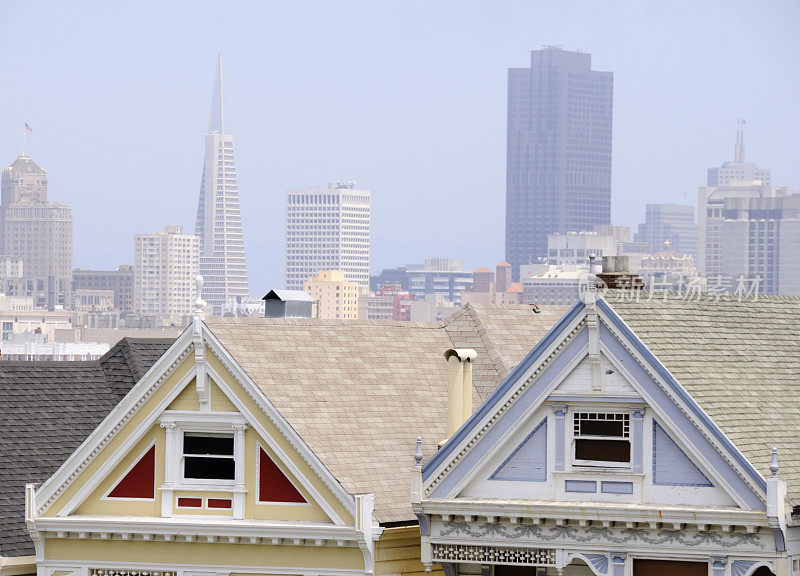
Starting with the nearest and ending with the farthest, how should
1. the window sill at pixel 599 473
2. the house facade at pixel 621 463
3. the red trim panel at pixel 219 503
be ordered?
the house facade at pixel 621 463
the window sill at pixel 599 473
the red trim panel at pixel 219 503

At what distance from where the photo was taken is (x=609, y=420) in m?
24.8

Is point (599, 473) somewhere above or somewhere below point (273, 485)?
above

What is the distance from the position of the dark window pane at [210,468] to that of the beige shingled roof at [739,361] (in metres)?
5.68

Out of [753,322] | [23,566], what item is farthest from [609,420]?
[23,566]

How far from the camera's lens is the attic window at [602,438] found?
2462 cm

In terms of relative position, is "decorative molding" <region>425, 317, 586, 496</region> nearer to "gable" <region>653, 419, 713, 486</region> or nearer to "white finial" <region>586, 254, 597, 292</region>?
"white finial" <region>586, 254, 597, 292</region>

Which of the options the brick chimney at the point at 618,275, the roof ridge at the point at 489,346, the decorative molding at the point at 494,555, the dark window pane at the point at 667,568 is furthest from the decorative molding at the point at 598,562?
the roof ridge at the point at 489,346

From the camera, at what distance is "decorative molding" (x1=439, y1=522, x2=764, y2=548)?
2392 cm

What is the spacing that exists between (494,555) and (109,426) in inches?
226

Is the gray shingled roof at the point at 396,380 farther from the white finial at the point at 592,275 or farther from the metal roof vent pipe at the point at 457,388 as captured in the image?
the metal roof vent pipe at the point at 457,388

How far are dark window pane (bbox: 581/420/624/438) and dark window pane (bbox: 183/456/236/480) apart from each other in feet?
16.6

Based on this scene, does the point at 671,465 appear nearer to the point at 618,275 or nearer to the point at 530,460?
the point at 530,460

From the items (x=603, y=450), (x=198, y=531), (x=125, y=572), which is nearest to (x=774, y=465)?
(x=603, y=450)

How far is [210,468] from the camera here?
27.1m
